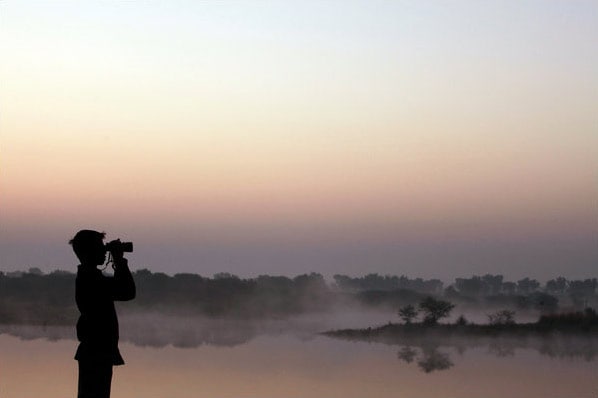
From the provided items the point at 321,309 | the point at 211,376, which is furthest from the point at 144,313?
the point at 211,376

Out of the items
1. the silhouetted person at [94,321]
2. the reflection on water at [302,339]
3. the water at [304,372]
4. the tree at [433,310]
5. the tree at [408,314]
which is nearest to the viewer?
the silhouetted person at [94,321]

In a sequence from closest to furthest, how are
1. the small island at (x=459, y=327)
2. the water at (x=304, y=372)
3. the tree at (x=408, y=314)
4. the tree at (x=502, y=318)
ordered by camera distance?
the water at (x=304, y=372)
the small island at (x=459, y=327)
the tree at (x=502, y=318)
the tree at (x=408, y=314)

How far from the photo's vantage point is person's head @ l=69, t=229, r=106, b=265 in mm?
4219

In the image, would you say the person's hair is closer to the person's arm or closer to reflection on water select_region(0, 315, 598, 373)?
the person's arm

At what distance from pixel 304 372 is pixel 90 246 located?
1069cm

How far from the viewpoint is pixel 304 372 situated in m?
14.5

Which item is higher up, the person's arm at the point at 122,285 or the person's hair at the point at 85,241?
the person's hair at the point at 85,241

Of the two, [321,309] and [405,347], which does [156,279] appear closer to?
[321,309]

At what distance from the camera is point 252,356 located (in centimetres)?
1822

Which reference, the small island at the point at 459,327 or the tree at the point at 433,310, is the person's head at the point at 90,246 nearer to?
the small island at the point at 459,327

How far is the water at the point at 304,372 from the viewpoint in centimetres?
1104

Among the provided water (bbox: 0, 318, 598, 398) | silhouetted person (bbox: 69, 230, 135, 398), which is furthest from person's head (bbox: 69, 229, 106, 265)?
water (bbox: 0, 318, 598, 398)

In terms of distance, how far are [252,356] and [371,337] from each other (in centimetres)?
1184

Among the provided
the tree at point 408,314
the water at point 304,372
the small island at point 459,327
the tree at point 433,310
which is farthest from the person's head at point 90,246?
the tree at point 408,314
